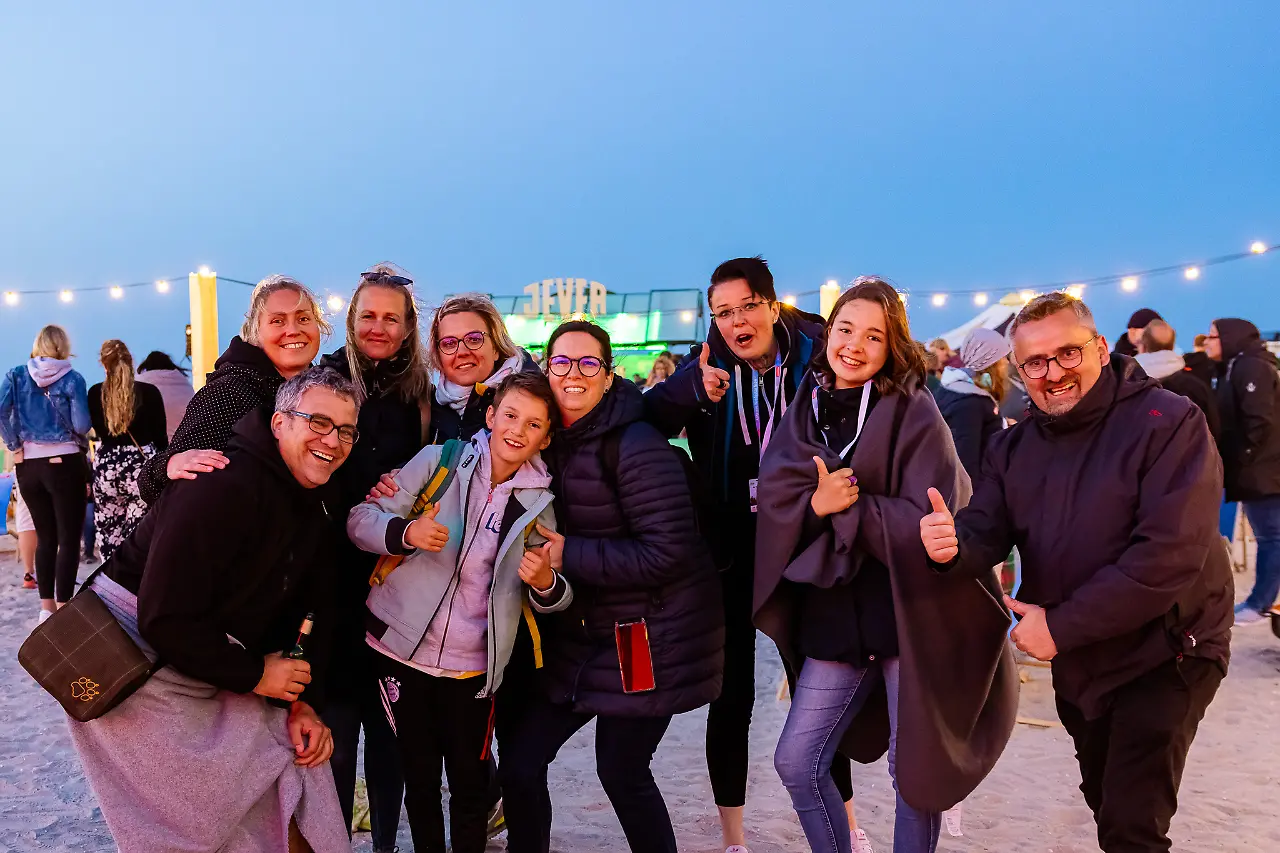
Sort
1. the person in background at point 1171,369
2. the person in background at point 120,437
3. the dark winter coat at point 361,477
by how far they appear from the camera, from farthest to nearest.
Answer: the person in background at point 120,437, the person in background at point 1171,369, the dark winter coat at point 361,477

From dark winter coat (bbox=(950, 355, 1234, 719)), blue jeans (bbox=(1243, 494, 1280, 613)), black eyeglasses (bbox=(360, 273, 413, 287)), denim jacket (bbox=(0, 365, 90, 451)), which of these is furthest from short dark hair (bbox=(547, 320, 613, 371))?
blue jeans (bbox=(1243, 494, 1280, 613))

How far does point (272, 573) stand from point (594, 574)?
0.90 metres

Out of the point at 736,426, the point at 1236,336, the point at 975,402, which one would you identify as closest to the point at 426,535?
the point at 736,426

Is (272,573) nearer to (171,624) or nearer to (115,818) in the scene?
(171,624)

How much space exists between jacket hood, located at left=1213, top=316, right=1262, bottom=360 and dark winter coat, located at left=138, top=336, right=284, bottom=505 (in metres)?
6.51

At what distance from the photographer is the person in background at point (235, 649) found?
86.4 inches

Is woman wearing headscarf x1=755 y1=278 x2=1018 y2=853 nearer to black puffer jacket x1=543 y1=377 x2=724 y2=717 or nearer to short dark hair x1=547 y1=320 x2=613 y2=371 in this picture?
black puffer jacket x1=543 y1=377 x2=724 y2=717

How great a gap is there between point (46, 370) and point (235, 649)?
5848mm

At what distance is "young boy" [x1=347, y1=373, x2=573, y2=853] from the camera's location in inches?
103

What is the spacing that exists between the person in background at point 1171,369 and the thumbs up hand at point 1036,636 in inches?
168

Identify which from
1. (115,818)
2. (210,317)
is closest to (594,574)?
(115,818)

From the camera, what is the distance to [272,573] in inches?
94.0

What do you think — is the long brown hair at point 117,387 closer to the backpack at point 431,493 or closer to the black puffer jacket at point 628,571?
the backpack at point 431,493

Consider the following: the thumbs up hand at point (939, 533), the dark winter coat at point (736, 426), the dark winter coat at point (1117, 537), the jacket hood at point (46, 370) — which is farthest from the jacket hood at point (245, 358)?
the jacket hood at point (46, 370)
